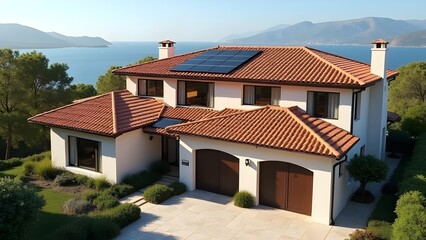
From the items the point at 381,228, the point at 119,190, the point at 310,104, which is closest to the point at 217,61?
the point at 310,104

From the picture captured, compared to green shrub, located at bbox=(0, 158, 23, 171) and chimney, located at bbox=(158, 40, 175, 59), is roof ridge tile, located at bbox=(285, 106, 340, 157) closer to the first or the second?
chimney, located at bbox=(158, 40, 175, 59)

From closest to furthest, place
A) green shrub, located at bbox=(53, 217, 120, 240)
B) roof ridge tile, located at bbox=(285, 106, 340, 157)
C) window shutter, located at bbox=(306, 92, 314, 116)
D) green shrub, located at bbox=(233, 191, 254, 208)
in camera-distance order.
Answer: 1. green shrub, located at bbox=(53, 217, 120, 240)
2. roof ridge tile, located at bbox=(285, 106, 340, 157)
3. green shrub, located at bbox=(233, 191, 254, 208)
4. window shutter, located at bbox=(306, 92, 314, 116)

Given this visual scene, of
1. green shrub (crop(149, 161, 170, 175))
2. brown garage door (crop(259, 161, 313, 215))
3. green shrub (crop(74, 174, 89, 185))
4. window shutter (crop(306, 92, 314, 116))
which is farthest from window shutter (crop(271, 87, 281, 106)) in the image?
green shrub (crop(74, 174, 89, 185))

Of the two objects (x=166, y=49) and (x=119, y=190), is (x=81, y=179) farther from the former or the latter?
(x=166, y=49)

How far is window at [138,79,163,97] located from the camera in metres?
25.4

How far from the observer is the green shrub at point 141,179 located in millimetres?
20750

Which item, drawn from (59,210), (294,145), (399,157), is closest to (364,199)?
(294,145)

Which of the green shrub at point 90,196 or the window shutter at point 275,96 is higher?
the window shutter at point 275,96

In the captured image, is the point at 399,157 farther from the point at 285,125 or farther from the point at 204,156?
the point at 204,156

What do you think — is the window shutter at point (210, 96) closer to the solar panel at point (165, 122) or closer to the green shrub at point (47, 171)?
the solar panel at point (165, 122)

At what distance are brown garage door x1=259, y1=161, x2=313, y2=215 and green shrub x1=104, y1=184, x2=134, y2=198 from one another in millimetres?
6739

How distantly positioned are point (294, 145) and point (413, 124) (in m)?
19.0

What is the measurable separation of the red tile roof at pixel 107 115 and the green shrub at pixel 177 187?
3.77 m

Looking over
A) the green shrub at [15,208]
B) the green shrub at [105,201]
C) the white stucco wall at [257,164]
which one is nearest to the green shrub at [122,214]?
the green shrub at [105,201]
